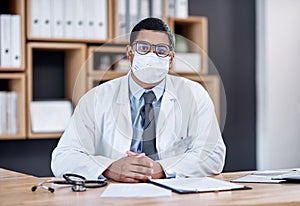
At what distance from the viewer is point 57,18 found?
11.7 ft

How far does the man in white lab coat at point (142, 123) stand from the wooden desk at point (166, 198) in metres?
0.24

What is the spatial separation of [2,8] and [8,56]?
1.53 feet

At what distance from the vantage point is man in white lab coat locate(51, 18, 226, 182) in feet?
6.11

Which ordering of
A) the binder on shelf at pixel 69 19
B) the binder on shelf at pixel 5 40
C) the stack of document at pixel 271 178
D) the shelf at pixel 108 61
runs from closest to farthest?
the stack of document at pixel 271 178 → the shelf at pixel 108 61 → the binder on shelf at pixel 5 40 → the binder on shelf at pixel 69 19

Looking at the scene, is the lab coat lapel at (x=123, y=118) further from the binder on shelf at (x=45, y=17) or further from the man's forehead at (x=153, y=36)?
the binder on shelf at (x=45, y=17)

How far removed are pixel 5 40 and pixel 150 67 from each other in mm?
1875

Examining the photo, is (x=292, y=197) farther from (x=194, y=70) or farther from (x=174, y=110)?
(x=194, y=70)

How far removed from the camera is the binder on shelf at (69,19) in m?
3.60

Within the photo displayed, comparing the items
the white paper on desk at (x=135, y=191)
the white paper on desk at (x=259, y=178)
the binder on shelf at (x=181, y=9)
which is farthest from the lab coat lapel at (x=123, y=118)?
the binder on shelf at (x=181, y=9)

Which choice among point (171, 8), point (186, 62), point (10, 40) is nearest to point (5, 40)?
point (10, 40)

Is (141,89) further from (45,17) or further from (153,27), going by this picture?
(45,17)

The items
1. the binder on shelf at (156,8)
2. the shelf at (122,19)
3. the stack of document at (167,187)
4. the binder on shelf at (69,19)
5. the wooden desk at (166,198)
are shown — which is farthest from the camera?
the binder on shelf at (156,8)

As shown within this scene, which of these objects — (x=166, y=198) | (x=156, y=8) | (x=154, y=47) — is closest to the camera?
(x=166, y=198)

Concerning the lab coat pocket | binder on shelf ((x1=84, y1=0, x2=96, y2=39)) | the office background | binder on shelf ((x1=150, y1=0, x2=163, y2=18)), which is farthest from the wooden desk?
the office background
